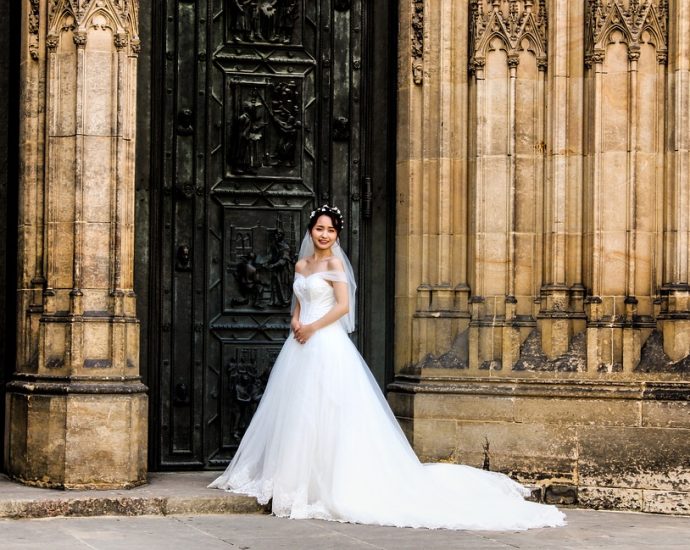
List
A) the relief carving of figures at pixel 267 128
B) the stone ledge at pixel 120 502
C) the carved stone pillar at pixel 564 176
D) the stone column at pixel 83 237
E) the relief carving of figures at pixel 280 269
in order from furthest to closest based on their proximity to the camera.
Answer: the relief carving of figures at pixel 280 269 → the relief carving of figures at pixel 267 128 → the carved stone pillar at pixel 564 176 → the stone column at pixel 83 237 → the stone ledge at pixel 120 502

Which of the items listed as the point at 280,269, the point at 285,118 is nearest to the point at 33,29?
the point at 285,118

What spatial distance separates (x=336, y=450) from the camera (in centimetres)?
1002

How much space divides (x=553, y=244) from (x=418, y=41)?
2.01 metres

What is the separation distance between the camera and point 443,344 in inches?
440

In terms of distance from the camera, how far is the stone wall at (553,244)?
10633 mm

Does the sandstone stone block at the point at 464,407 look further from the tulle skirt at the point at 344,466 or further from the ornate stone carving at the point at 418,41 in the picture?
the ornate stone carving at the point at 418,41

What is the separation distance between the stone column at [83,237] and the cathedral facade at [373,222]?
0.06 ft

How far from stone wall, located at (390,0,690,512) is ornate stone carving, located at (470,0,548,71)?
11mm

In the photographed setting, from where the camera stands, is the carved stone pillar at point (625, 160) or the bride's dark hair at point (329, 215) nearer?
the bride's dark hair at point (329, 215)

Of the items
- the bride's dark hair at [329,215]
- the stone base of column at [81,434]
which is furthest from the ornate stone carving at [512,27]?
the stone base of column at [81,434]

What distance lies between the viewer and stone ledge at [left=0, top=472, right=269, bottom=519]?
9.62 metres

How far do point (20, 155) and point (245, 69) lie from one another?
78.5 inches

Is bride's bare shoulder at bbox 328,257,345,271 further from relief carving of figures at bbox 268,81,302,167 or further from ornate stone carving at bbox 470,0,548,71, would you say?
ornate stone carving at bbox 470,0,548,71

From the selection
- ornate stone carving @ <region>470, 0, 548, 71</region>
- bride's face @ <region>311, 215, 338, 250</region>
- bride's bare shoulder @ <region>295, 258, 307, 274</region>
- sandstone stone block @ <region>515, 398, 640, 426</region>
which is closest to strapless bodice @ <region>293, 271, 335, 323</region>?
bride's bare shoulder @ <region>295, 258, 307, 274</region>
